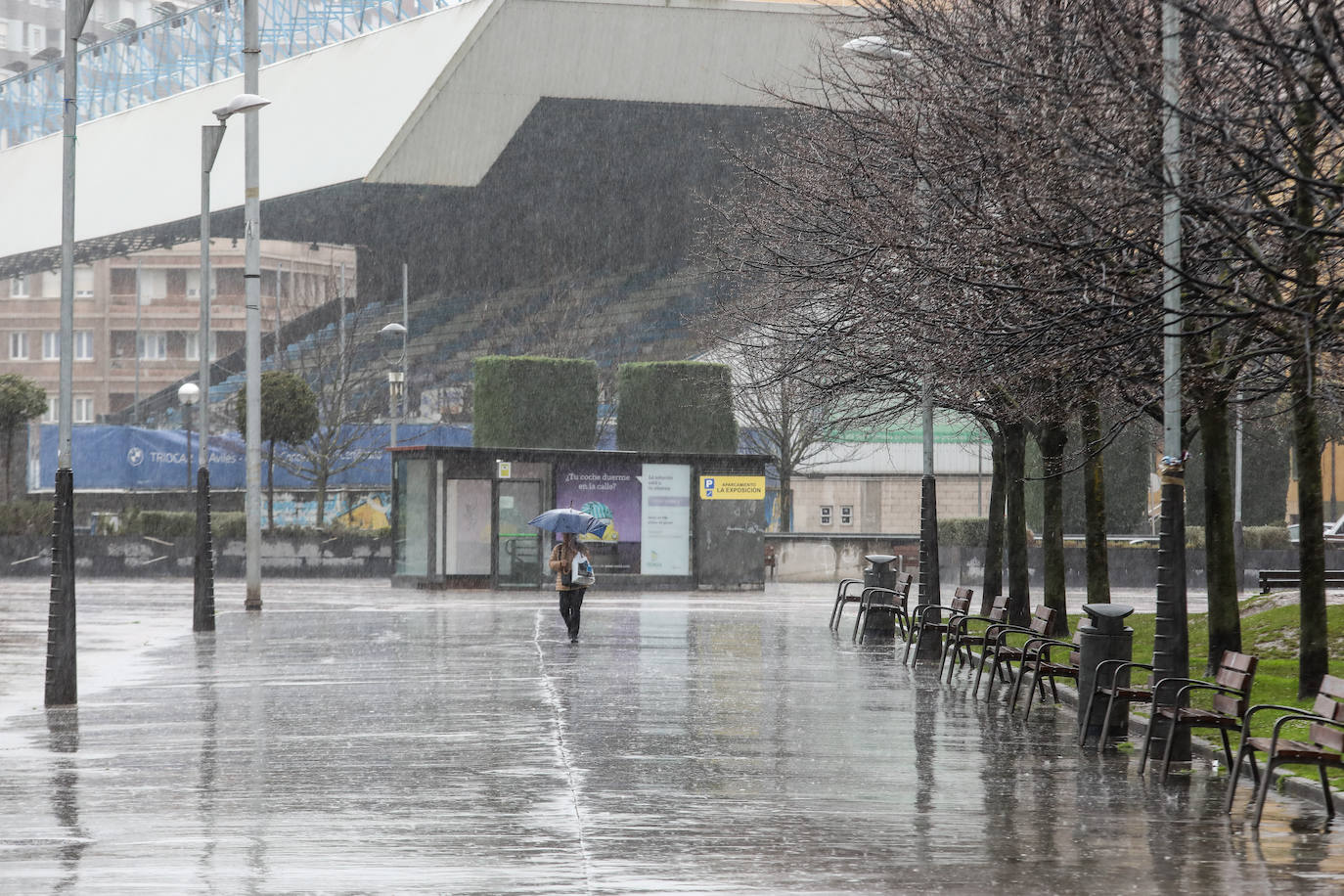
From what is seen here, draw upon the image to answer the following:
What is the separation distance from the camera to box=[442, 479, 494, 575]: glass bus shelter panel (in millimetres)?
38719

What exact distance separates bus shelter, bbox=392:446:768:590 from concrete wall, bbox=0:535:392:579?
690cm

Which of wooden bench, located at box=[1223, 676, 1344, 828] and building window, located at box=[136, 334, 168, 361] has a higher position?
building window, located at box=[136, 334, 168, 361]

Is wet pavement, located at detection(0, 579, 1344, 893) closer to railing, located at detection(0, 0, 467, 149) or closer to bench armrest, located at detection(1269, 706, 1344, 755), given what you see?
bench armrest, located at detection(1269, 706, 1344, 755)

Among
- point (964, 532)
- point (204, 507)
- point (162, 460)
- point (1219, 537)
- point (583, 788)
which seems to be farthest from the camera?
point (162, 460)

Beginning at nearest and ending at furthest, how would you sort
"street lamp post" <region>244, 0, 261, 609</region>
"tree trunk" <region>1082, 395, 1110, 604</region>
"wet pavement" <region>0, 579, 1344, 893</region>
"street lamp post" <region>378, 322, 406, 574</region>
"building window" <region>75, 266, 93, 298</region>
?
"wet pavement" <region>0, 579, 1344, 893</region> → "tree trunk" <region>1082, 395, 1110, 604</region> → "street lamp post" <region>244, 0, 261, 609</region> → "street lamp post" <region>378, 322, 406, 574</region> → "building window" <region>75, 266, 93, 298</region>

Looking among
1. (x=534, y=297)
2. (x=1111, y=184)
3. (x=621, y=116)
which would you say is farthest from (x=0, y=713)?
(x=534, y=297)

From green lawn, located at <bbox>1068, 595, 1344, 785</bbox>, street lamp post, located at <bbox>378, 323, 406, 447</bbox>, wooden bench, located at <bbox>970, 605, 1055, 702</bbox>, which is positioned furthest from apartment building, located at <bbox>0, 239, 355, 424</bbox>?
wooden bench, located at <bbox>970, 605, 1055, 702</bbox>

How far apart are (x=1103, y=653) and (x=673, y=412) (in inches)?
1085

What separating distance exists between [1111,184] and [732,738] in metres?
5.38

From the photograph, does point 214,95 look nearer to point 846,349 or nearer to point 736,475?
point 736,475

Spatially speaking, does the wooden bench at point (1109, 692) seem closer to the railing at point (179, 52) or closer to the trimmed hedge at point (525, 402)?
the trimmed hedge at point (525, 402)

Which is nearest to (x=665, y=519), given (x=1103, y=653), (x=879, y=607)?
(x=879, y=607)

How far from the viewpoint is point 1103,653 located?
14.1 meters

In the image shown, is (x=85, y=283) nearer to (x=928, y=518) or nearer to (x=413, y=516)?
(x=413, y=516)
